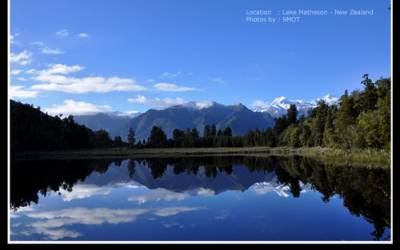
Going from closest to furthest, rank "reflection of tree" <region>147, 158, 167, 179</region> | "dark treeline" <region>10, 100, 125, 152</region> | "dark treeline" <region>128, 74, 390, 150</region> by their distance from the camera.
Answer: "reflection of tree" <region>147, 158, 167, 179</region> → "dark treeline" <region>128, 74, 390, 150</region> → "dark treeline" <region>10, 100, 125, 152</region>

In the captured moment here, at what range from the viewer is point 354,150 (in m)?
63.5

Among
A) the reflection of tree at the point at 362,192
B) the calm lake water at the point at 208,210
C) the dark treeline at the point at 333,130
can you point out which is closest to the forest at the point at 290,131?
the dark treeline at the point at 333,130

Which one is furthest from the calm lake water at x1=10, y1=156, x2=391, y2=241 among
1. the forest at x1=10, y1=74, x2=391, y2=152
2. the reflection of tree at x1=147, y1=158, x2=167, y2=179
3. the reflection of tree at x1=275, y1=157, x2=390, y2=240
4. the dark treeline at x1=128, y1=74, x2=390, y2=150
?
the forest at x1=10, y1=74, x2=391, y2=152

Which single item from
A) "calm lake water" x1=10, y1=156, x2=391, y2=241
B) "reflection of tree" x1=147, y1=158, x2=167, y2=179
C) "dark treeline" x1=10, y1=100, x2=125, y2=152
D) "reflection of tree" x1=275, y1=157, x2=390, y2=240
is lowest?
"reflection of tree" x1=147, y1=158, x2=167, y2=179

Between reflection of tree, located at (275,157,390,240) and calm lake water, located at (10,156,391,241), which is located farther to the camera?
reflection of tree, located at (275,157,390,240)

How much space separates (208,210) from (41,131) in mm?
99243

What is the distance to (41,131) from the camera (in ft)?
376

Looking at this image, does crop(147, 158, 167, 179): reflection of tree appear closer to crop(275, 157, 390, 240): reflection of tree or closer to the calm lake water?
the calm lake water

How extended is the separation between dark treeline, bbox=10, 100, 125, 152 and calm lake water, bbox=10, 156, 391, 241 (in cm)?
7240

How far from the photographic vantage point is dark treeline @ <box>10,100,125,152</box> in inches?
4289

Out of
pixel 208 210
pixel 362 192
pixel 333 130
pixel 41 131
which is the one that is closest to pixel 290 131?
pixel 333 130

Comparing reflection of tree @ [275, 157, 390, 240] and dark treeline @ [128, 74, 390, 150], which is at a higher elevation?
dark treeline @ [128, 74, 390, 150]

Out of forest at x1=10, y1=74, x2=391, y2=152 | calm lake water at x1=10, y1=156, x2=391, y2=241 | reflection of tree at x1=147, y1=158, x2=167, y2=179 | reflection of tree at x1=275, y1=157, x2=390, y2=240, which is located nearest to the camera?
calm lake water at x1=10, y1=156, x2=391, y2=241

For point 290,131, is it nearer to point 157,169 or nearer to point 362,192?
point 157,169
